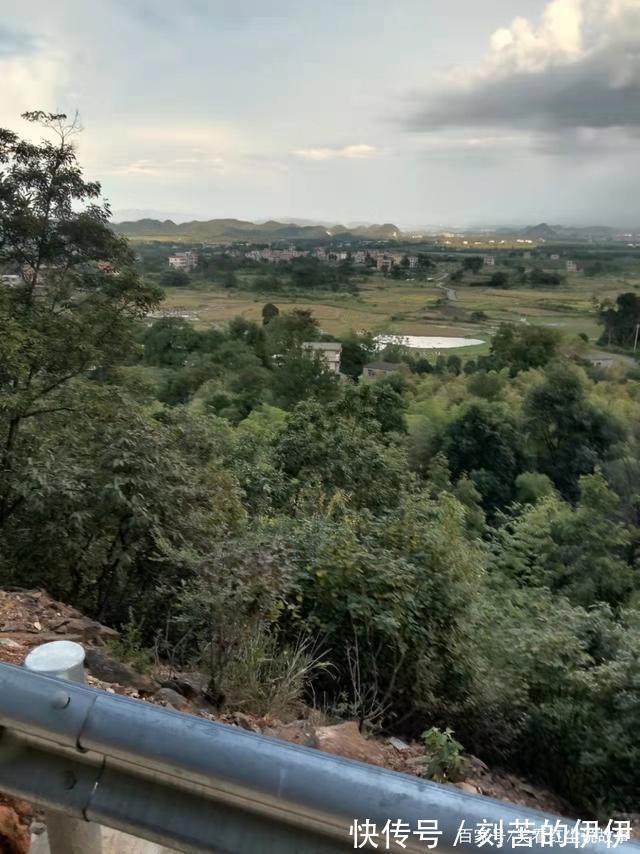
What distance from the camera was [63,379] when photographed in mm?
5723

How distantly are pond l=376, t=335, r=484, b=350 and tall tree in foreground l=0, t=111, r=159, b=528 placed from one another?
43.3 metres

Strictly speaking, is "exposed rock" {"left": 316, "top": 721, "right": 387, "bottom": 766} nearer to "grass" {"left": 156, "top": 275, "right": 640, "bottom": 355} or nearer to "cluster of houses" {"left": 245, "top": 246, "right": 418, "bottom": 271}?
"grass" {"left": 156, "top": 275, "right": 640, "bottom": 355}

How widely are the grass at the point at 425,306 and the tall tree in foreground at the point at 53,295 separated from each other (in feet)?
134

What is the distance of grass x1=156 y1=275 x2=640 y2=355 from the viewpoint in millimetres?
53531

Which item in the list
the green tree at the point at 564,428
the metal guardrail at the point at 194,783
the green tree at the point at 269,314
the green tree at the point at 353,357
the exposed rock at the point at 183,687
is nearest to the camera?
the metal guardrail at the point at 194,783

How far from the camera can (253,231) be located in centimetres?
10194

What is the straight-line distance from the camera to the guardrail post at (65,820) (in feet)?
3.51

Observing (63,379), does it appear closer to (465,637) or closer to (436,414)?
(465,637)

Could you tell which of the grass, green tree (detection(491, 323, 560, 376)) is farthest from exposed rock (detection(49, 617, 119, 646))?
the grass

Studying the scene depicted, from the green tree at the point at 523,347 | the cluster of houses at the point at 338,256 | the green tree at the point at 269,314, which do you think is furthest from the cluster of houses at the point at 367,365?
the cluster of houses at the point at 338,256

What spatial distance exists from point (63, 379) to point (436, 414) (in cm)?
2207

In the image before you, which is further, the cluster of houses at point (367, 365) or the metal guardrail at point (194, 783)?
the cluster of houses at point (367, 365)

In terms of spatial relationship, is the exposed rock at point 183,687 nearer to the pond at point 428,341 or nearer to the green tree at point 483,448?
the green tree at point 483,448

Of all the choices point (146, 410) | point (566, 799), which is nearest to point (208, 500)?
point (146, 410)
